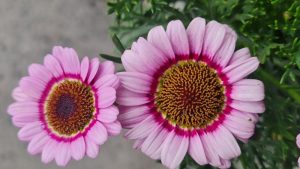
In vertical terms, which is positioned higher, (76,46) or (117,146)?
(76,46)

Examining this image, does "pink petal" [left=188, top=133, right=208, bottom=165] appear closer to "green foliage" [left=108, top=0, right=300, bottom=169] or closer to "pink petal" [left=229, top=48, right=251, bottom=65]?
"pink petal" [left=229, top=48, right=251, bottom=65]

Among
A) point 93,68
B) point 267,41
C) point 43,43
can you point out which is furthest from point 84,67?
point 43,43

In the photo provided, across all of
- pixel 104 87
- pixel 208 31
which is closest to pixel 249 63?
pixel 208 31

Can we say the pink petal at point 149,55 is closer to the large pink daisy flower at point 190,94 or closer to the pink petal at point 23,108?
the large pink daisy flower at point 190,94

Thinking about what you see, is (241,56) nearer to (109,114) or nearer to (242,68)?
(242,68)

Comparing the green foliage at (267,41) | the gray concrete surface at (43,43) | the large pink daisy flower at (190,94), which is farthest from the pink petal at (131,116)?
the gray concrete surface at (43,43)

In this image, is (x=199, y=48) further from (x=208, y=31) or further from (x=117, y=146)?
(x=117, y=146)

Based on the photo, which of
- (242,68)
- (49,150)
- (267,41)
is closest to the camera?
(242,68)
